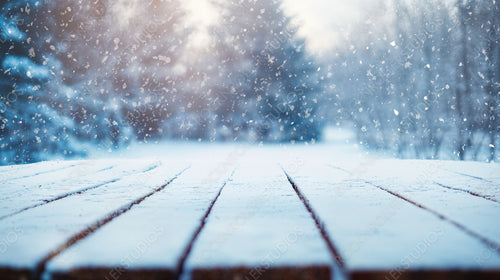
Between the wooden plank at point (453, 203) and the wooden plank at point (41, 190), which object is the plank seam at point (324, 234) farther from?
the wooden plank at point (41, 190)

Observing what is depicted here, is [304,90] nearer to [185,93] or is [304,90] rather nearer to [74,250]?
[185,93]

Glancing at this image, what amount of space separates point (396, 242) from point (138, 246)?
44 cm

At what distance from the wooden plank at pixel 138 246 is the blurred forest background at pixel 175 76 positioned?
265 inches

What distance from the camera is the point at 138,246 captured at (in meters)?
0.55

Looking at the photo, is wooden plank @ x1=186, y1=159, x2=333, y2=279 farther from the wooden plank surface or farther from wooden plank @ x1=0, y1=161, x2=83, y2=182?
wooden plank @ x1=0, y1=161, x2=83, y2=182

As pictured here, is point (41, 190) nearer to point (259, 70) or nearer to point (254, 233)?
point (254, 233)

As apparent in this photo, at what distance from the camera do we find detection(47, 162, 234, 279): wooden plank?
473 mm

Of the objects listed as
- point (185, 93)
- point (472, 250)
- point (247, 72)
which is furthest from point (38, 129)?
point (472, 250)

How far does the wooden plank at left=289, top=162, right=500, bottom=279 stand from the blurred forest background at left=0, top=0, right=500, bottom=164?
6928 mm

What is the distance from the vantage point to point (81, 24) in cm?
637

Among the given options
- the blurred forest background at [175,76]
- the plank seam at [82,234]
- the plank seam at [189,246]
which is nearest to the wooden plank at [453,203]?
the plank seam at [189,246]

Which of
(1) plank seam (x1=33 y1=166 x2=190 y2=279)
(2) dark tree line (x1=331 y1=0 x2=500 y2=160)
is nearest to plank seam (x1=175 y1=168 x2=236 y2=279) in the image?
(1) plank seam (x1=33 y1=166 x2=190 y2=279)

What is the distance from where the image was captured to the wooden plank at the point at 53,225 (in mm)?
512

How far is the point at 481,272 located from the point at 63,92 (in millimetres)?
7702
